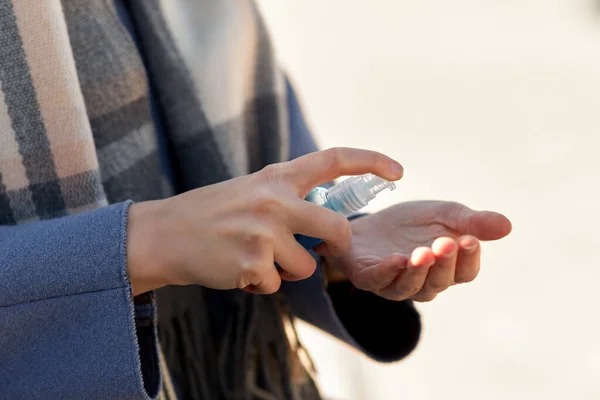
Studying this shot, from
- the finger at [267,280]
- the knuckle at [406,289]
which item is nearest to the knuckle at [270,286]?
the finger at [267,280]

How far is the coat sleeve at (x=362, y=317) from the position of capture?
708 mm

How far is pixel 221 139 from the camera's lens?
29.7 inches

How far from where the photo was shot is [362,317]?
73cm

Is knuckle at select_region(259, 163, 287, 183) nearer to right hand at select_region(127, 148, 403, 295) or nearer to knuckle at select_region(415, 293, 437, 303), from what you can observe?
right hand at select_region(127, 148, 403, 295)

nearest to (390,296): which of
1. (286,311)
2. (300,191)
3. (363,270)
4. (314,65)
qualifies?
(363,270)

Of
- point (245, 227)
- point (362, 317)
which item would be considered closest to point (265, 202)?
point (245, 227)

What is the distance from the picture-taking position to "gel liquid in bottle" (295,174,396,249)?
1.75ft

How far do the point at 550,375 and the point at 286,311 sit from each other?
0.76 meters

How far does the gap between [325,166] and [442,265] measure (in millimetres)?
105

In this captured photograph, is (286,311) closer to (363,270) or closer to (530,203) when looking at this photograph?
(363,270)

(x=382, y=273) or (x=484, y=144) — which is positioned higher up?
(x=382, y=273)

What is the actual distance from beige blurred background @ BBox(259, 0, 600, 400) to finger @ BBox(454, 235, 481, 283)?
87 centimetres

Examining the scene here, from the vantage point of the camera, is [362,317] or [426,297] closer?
[426,297]

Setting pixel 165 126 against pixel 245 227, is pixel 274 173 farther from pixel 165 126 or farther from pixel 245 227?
pixel 165 126
